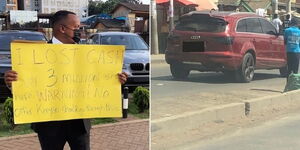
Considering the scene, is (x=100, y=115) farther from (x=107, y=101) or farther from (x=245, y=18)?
(x=245, y=18)

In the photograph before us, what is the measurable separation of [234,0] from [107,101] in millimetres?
698

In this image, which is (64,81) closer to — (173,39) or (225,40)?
(173,39)

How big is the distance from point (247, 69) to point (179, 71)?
0.30 m

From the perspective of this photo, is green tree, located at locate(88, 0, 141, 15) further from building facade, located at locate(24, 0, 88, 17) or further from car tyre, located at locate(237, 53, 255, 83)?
car tyre, located at locate(237, 53, 255, 83)

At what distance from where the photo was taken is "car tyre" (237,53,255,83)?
2045 millimetres

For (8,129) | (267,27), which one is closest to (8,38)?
(8,129)

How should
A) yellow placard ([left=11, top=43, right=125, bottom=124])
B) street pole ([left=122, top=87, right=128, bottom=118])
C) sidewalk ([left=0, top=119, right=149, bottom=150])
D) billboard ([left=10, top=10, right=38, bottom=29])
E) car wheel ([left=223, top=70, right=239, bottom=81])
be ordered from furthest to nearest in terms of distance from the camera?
sidewalk ([left=0, top=119, right=149, bottom=150])
street pole ([left=122, top=87, right=128, bottom=118])
car wheel ([left=223, top=70, right=239, bottom=81])
billboard ([left=10, top=10, right=38, bottom=29])
yellow placard ([left=11, top=43, right=125, bottom=124])

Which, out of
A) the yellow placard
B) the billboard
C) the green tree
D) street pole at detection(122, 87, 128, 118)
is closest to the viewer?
the yellow placard

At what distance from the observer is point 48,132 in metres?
2.02

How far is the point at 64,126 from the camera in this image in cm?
205

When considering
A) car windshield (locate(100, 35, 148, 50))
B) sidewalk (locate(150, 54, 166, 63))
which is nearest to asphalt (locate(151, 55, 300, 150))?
sidewalk (locate(150, 54, 166, 63))

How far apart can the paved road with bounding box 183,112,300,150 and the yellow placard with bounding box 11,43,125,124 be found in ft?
1.85

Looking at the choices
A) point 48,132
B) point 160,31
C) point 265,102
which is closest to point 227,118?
point 265,102

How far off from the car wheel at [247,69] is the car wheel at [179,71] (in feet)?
0.79
